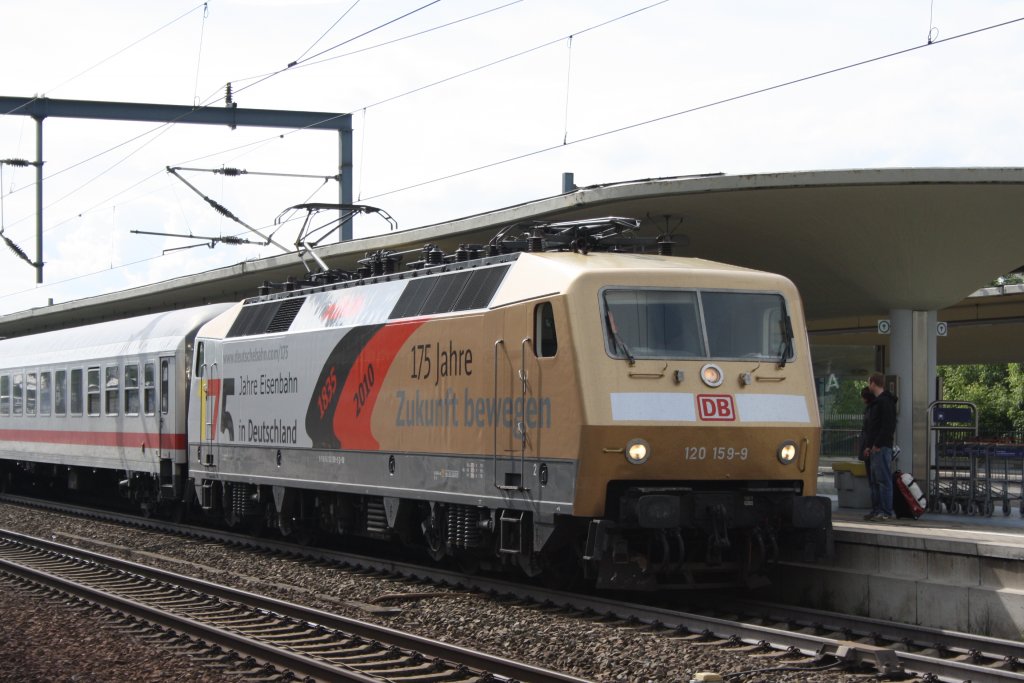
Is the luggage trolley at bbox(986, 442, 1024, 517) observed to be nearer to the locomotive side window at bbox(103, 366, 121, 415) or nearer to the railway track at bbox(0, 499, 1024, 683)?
the railway track at bbox(0, 499, 1024, 683)

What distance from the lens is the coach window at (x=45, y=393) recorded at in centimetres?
2617


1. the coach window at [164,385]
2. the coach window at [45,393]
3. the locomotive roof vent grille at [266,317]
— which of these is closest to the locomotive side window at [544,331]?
the locomotive roof vent grille at [266,317]

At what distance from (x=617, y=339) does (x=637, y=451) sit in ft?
3.25

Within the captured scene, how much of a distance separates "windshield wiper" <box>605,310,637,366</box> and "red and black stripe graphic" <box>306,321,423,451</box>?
3102 millimetres

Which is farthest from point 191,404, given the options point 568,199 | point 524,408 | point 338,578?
point 524,408

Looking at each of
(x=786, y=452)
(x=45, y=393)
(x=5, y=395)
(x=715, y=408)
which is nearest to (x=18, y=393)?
(x=5, y=395)

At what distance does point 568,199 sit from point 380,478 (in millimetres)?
3843

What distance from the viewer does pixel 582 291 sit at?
37.3 feet

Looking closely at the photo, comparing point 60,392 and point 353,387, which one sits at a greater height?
point 353,387

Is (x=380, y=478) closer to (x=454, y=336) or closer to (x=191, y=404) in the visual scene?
(x=454, y=336)

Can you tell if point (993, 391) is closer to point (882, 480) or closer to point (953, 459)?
point (953, 459)

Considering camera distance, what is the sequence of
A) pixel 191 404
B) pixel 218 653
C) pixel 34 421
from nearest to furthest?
1. pixel 218 653
2. pixel 191 404
3. pixel 34 421

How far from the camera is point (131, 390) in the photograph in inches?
878

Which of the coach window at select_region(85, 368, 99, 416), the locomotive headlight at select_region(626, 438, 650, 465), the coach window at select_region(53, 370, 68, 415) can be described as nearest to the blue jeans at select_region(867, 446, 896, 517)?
the locomotive headlight at select_region(626, 438, 650, 465)
